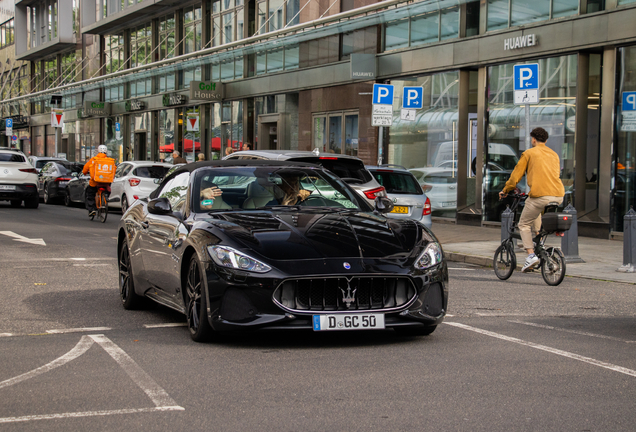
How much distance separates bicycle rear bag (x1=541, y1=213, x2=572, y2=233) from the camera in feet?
36.2

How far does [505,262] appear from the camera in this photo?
11617 mm

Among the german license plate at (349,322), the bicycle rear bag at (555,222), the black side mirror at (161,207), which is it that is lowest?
the german license plate at (349,322)

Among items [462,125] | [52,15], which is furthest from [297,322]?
[52,15]

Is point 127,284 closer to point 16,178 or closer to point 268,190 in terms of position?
point 268,190

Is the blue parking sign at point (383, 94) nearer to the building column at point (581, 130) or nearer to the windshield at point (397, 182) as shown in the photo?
the windshield at point (397, 182)

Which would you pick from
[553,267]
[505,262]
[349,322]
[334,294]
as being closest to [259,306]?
[334,294]

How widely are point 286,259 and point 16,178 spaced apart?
21258 millimetres

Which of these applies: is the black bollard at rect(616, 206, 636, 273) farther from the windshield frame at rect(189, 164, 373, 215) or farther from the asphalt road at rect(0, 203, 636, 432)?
the windshield frame at rect(189, 164, 373, 215)

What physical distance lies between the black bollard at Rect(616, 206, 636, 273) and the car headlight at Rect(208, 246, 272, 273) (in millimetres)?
7635

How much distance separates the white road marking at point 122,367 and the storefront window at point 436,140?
1612cm

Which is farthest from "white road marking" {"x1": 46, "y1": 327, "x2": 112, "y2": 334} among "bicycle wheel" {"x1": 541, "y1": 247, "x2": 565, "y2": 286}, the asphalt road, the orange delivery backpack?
the orange delivery backpack

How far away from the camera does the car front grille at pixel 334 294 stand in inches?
241

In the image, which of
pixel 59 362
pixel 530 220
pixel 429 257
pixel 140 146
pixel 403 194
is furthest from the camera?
pixel 140 146

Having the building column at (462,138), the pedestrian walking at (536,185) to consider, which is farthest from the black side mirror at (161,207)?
the building column at (462,138)
